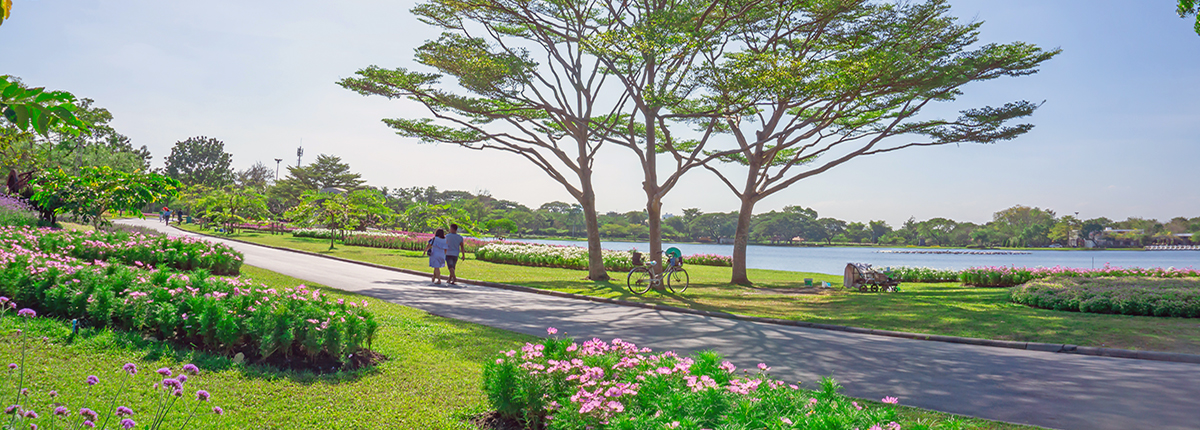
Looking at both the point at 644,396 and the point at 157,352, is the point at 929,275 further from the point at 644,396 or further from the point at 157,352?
the point at 157,352

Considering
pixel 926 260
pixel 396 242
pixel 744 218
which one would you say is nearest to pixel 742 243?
pixel 744 218

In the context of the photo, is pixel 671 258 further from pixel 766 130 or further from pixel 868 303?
pixel 766 130

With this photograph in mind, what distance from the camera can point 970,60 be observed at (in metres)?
17.1

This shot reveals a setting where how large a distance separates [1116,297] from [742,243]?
10.1m

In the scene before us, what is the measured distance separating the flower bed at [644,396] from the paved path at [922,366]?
2351 millimetres

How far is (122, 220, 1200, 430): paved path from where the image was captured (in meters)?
5.29

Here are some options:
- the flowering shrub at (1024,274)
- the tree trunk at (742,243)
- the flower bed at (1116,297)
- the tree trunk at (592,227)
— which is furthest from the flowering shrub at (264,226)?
the flower bed at (1116,297)

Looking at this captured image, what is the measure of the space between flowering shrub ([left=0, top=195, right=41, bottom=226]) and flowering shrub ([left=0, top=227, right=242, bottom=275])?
2.18 m

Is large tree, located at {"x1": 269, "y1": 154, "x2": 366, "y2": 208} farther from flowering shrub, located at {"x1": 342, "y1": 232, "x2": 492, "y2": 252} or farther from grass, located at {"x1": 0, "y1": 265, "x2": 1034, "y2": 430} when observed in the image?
grass, located at {"x1": 0, "y1": 265, "x2": 1034, "y2": 430}

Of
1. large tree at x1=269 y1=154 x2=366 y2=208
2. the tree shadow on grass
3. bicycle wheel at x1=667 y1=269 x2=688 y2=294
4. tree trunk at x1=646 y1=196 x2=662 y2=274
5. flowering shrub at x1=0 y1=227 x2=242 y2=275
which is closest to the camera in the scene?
the tree shadow on grass

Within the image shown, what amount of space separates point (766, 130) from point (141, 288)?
17978 millimetres

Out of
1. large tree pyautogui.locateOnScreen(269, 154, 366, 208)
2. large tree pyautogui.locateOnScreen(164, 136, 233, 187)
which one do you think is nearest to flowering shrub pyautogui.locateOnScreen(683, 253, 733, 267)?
large tree pyautogui.locateOnScreen(269, 154, 366, 208)

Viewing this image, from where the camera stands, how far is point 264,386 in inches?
188

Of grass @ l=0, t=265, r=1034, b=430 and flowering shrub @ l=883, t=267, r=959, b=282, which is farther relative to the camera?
flowering shrub @ l=883, t=267, r=959, b=282
